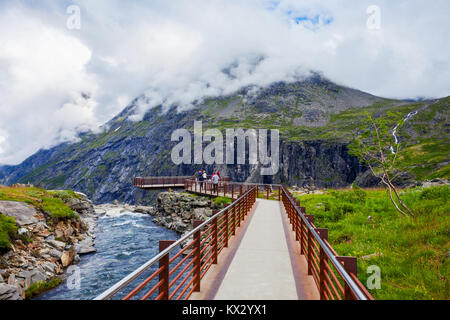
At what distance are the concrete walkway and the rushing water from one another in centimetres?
906

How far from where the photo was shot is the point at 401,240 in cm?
883

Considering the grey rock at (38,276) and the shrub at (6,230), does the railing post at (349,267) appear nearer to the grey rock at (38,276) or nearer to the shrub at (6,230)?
the grey rock at (38,276)

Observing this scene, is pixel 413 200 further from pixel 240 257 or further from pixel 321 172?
pixel 321 172

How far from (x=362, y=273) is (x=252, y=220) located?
23.4 feet

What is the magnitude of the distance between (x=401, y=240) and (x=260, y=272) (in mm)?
5654

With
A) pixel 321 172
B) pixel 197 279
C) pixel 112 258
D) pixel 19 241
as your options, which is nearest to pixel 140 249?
pixel 112 258

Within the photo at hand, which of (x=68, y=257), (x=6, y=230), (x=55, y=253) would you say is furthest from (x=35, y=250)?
(x=68, y=257)

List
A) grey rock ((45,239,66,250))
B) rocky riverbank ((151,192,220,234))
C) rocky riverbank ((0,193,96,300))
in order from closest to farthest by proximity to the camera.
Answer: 1. rocky riverbank ((0,193,96,300))
2. grey rock ((45,239,66,250))
3. rocky riverbank ((151,192,220,234))

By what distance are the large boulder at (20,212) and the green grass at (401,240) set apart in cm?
1726

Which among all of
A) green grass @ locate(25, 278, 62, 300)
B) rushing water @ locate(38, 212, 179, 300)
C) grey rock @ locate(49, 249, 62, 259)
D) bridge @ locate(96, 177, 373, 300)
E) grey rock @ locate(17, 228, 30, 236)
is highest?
bridge @ locate(96, 177, 373, 300)

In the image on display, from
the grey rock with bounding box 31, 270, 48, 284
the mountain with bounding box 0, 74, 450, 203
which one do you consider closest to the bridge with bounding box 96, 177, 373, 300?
the mountain with bounding box 0, 74, 450, 203

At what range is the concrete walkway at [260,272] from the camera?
5191mm

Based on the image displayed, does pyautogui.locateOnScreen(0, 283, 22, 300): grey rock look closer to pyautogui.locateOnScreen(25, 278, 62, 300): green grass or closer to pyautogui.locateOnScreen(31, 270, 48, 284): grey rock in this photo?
pyautogui.locateOnScreen(25, 278, 62, 300): green grass

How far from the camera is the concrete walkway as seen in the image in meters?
5.19
